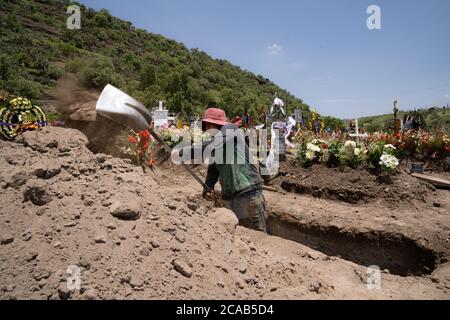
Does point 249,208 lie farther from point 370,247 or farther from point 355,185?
point 355,185

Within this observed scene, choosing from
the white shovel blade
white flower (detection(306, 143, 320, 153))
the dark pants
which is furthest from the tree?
the white shovel blade

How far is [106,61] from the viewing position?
31203 mm

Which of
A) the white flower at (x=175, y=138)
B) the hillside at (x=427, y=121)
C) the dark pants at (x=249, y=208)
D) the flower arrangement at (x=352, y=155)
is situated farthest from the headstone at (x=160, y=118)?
the hillside at (x=427, y=121)

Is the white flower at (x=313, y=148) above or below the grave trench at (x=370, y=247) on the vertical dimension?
above

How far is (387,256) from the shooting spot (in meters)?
5.11

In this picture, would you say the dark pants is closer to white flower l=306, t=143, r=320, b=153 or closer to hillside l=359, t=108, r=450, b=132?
white flower l=306, t=143, r=320, b=153

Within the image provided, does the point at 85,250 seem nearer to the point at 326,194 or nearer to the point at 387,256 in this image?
the point at 387,256

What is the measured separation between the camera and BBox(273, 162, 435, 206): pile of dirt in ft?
21.1

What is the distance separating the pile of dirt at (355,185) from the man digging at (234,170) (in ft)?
11.0

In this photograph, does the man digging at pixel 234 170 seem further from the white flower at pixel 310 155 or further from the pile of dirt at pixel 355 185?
the white flower at pixel 310 155

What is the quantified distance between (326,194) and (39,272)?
620cm

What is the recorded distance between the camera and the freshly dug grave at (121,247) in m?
1.90

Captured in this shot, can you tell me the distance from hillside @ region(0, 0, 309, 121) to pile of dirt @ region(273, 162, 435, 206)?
526cm

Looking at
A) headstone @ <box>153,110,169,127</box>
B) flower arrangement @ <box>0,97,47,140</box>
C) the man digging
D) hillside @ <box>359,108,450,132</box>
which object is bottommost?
the man digging
